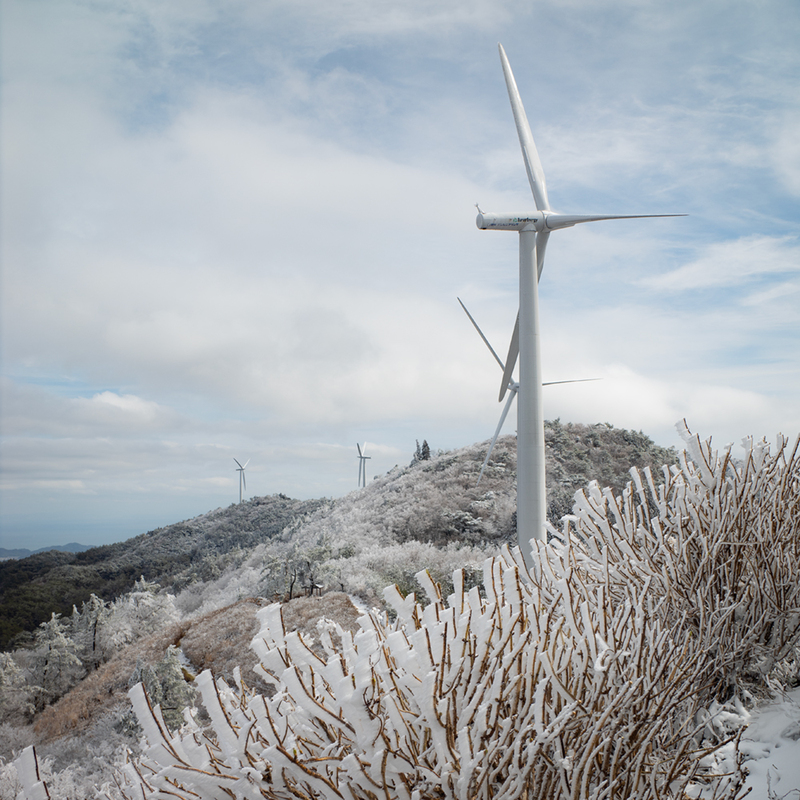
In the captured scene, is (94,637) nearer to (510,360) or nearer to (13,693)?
(13,693)

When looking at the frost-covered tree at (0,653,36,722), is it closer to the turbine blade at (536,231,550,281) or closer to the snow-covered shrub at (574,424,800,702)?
the turbine blade at (536,231,550,281)

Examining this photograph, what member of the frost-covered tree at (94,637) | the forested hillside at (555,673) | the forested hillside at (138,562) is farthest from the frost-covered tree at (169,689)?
the forested hillside at (138,562)

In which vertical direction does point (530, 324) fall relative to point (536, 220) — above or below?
below

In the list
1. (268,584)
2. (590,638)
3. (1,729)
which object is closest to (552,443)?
(268,584)

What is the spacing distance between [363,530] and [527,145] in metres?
23.8

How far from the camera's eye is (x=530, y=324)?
41.2ft

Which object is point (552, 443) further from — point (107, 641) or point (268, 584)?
point (107, 641)

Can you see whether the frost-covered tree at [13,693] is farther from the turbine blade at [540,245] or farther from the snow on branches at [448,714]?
the turbine blade at [540,245]

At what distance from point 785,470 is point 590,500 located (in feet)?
5.15

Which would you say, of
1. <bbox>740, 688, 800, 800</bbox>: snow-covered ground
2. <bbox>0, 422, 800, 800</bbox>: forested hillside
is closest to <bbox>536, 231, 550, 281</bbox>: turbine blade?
<bbox>0, 422, 800, 800</bbox>: forested hillside

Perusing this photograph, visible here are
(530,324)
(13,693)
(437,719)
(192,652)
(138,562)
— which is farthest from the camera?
(138,562)

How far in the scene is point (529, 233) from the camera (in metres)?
13.2

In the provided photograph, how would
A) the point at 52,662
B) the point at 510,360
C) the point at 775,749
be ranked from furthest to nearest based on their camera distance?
the point at 52,662
the point at 510,360
the point at 775,749

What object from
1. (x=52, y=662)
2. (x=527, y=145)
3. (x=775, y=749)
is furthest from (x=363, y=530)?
(x=775, y=749)
